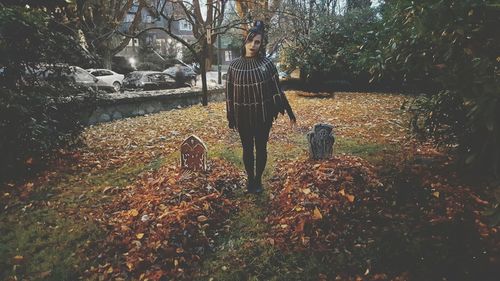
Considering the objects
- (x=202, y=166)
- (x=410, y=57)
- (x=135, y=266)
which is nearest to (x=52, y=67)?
(x=202, y=166)

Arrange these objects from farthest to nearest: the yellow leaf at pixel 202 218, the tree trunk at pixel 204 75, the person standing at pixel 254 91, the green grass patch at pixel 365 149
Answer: the tree trunk at pixel 204 75 < the green grass patch at pixel 365 149 < the person standing at pixel 254 91 < the yellow leaf at pixel 202 218

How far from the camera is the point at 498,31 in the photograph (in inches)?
108

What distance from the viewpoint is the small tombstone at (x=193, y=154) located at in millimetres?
5145

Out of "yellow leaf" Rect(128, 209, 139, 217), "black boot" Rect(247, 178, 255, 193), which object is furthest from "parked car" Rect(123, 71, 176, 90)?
"yellow leaf" Rect(128, 209, 139, 217)

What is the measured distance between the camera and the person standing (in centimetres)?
439

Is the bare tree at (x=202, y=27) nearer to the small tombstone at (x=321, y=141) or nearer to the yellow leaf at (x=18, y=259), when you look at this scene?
the small tombstone at (x=321, y=141)

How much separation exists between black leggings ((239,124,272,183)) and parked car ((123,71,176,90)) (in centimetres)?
1609

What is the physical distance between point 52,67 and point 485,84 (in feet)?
22.6

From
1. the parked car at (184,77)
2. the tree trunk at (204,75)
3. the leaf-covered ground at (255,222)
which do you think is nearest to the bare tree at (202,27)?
the tree trunk at (204,75)

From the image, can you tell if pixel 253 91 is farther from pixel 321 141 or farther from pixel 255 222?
pixel 255 222

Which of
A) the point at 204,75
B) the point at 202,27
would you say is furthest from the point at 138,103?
the point at 202,27

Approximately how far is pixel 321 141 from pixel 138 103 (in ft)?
25.7

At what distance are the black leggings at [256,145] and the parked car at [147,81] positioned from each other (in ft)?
52.8

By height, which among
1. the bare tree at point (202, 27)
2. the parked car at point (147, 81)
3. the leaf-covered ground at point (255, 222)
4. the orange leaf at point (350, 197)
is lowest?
the leaf-covered ground at point (255, 222)
